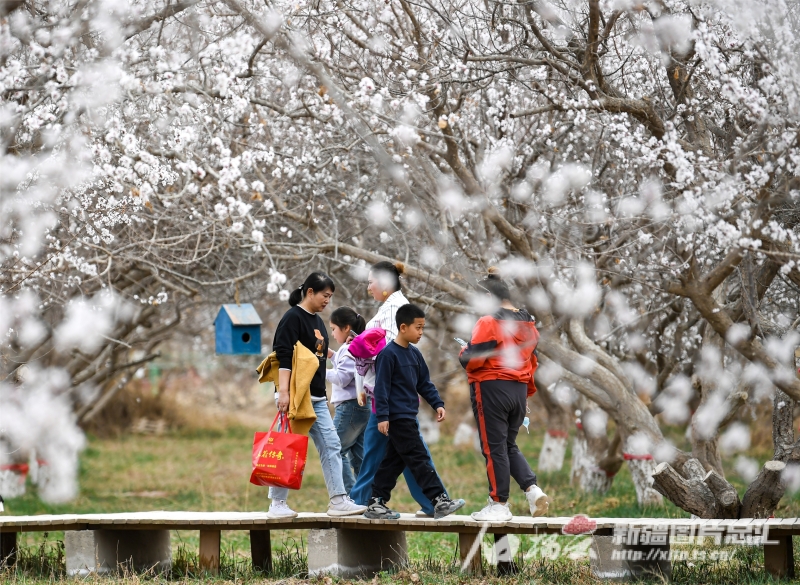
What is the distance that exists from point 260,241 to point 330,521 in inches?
73.6

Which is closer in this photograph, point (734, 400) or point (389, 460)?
point (389, 460)

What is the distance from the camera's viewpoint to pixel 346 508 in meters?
6.28

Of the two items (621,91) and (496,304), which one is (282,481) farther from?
(621,91)

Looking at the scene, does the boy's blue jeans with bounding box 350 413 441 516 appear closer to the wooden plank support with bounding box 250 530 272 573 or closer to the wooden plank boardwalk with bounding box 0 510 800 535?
the wooden plank boardwalk with bounding box 0 510 800 535

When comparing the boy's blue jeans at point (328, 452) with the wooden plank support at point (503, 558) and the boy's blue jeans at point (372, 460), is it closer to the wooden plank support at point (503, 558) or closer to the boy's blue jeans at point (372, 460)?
the boy's blue jeans at point (372, 460)

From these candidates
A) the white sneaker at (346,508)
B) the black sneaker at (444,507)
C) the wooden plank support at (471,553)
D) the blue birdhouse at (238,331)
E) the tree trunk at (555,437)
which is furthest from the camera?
the tree trunk at (555,437)

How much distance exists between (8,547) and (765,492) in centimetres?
535

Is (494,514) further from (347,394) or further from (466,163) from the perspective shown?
(466,163)

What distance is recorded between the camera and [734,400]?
30.9 feet

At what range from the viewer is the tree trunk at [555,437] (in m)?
15.4

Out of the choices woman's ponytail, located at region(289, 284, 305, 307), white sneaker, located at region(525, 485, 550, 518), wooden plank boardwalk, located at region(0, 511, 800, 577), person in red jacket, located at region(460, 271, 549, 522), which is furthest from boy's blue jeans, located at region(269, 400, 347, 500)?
white sneaker, located at region(525, 485, 550, 518)

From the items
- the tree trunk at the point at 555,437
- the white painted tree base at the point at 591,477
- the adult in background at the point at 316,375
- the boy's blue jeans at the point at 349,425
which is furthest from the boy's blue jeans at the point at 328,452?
the tree trunk at the point at 555,437

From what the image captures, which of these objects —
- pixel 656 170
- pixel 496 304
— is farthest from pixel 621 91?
pixel 496 304

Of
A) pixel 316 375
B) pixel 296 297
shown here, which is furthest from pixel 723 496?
pixel 296 297
